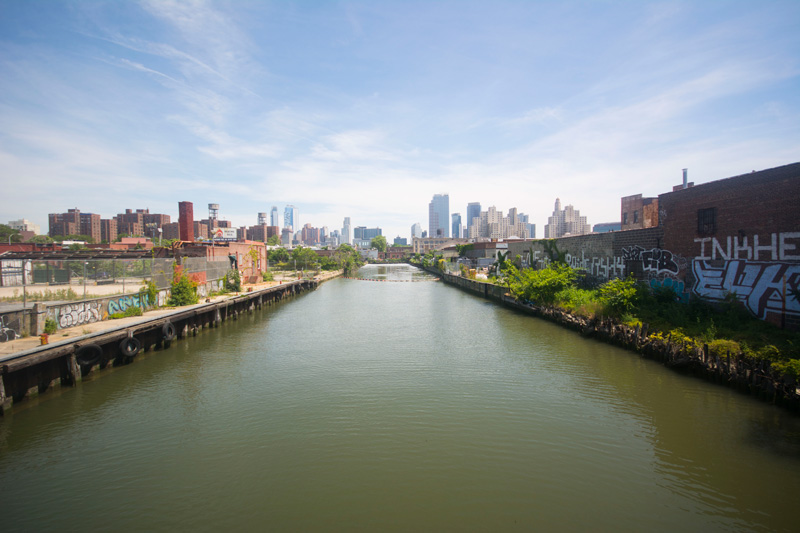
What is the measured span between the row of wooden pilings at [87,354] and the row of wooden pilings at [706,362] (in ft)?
73.5

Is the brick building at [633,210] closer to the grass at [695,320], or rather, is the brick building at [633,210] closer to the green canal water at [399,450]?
the grass at [695,320]

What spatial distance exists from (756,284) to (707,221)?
161 inches

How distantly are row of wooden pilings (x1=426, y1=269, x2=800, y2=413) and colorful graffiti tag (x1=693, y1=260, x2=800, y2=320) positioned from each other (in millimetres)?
3615

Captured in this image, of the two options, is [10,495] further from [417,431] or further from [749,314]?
[749,314]

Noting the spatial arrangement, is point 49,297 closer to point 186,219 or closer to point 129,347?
point 129,347

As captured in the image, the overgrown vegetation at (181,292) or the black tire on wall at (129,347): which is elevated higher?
the overgrown vegetation at (181,292)

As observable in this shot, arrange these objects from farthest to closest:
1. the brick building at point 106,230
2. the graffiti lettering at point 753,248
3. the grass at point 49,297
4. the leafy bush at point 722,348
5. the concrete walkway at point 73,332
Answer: the brick building at point 106,230 → the grass at point 49,297 → the graffiti lettering at point 753,248 → the leafy bush at point 722,348 → the concrete walkway at point 73,332

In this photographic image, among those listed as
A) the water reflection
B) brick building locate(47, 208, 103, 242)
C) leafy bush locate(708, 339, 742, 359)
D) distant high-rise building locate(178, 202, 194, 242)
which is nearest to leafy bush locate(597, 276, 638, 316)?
leafy bush locate(708, 339, 742, 359)

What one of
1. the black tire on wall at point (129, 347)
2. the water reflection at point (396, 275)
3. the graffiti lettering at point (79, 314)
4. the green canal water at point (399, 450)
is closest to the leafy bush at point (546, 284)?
the green canal water at point (399, 450)

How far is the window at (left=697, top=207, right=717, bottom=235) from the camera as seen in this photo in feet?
62.0

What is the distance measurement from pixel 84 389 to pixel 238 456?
8629 mm

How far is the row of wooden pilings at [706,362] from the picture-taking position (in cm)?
1198

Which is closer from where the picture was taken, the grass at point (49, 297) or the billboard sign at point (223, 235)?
the grass at point (49, 297)

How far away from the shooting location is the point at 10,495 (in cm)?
834
